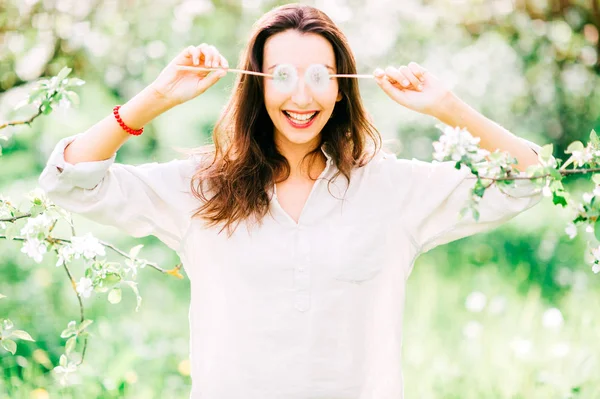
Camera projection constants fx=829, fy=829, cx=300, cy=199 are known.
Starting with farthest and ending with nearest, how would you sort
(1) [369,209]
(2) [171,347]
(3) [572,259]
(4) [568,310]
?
(3) [572,259], (4) [568,310], (2) [171,347], (1) [369,209]

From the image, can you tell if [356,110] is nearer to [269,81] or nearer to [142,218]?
[269,81]

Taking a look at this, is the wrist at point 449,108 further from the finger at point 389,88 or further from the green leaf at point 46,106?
the green leaf at point 46,106

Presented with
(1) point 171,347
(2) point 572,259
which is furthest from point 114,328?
(2) point 572,259

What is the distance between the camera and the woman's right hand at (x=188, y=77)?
192 centimetres

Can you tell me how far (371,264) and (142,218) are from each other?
0.57 metres

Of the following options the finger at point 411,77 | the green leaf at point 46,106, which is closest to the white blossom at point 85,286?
the green leaf at point 46,106

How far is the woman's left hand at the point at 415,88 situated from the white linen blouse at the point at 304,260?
0.18 m

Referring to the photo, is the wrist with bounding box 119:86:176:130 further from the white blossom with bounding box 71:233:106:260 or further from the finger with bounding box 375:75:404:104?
the finger with bounding box 375:75:404:104

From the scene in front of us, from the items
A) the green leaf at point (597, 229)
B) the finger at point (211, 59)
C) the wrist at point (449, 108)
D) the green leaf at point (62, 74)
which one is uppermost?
the finger at point (211, 59)

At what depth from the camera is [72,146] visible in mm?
1920

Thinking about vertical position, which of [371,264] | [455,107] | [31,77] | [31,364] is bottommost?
[31,364]

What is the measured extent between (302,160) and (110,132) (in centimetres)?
50

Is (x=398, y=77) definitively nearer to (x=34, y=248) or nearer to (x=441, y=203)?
(x=441, y=203)

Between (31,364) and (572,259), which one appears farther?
(572,259)
